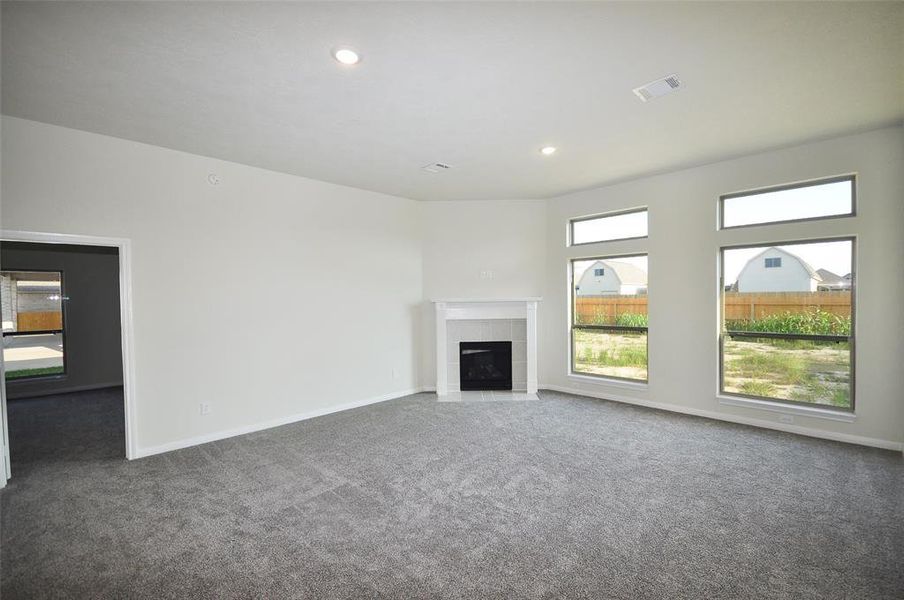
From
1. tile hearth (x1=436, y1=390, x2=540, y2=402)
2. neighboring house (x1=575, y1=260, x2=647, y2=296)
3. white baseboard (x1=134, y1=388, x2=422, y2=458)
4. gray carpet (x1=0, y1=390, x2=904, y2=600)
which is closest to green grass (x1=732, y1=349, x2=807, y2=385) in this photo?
gray carpet (x1=0, y1=390, x2=904, y2=600)

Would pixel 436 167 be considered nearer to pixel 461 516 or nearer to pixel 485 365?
pixel 485 365

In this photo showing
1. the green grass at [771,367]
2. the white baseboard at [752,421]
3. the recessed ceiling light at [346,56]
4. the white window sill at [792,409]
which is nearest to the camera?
the recessed ceiling light at [346,56]

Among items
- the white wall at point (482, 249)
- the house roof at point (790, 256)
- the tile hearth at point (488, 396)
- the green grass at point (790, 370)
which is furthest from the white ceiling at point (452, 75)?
the tile hearth at point (488, 396)

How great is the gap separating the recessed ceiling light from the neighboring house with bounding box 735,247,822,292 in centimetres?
445

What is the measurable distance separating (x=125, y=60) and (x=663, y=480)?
4591 mm

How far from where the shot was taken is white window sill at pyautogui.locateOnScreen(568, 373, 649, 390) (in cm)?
512

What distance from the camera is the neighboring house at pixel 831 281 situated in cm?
384

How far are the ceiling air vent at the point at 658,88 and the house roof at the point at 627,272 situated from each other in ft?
8.99

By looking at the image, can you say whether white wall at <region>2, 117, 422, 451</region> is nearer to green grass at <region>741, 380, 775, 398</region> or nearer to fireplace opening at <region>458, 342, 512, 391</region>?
fireplace opening at <region>458, 342, 512, 391</region>

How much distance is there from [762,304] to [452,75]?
161 inches

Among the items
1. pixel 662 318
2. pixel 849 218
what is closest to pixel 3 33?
pixel 662 318

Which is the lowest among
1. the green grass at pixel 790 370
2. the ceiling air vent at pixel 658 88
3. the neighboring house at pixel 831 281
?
the green grass at pixel 790 370

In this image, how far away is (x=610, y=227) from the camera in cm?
546

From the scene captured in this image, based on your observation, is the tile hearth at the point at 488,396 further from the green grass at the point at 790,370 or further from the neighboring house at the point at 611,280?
the green grass at the point at 790,370
